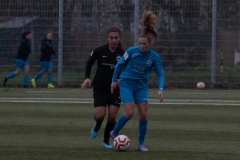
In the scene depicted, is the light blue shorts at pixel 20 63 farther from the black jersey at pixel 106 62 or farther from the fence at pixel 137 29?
the black jersey at pixel 106 62

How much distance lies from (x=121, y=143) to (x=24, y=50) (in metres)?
13.4

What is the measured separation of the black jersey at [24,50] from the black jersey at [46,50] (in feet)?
1.65

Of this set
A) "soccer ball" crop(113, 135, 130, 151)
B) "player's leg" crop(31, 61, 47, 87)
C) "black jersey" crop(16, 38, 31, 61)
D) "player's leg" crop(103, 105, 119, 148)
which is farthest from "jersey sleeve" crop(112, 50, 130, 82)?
"player's leg" crop(31, 61, 47, 87)

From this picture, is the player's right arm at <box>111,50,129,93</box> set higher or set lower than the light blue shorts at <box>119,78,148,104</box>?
higher

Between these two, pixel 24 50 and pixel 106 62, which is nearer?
pixel 106 62

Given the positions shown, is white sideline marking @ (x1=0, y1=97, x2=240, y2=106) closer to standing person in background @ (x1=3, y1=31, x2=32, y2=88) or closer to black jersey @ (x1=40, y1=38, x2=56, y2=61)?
standing person in background @ (x1=3, y1=31, x2=32, y2=88)

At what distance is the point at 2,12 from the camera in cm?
2303

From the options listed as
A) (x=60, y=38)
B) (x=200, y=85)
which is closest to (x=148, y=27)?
(x=200, y=85)

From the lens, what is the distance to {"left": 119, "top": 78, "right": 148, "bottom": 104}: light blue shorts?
9.04 metres

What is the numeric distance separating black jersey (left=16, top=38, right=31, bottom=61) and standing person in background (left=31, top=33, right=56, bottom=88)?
1.64 feet

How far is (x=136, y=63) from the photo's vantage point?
902cm

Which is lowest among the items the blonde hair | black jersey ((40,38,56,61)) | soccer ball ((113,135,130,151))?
soccer ball ((113,135,130,151))

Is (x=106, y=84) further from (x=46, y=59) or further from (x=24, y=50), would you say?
(x=46, y=59)

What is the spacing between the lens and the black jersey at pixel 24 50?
2161 cm
